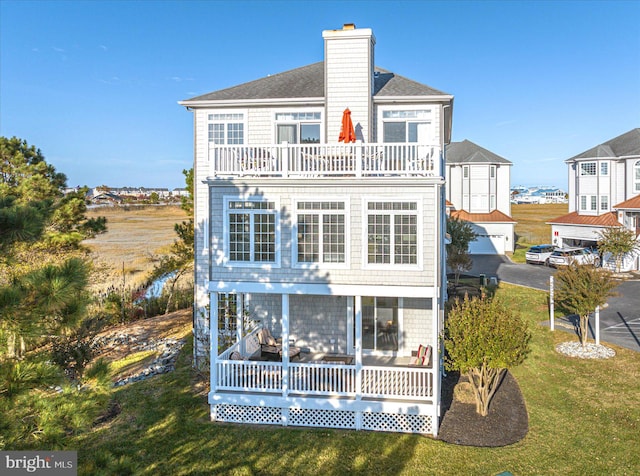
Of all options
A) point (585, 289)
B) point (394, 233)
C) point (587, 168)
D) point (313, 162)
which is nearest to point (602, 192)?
point (587, 168)

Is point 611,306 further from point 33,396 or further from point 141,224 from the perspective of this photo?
point 141,224

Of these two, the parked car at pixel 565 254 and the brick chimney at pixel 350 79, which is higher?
the brick chimney at pixel 350 79

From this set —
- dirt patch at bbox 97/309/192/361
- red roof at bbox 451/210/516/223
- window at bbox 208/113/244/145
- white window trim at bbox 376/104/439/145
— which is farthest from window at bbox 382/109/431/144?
red roof at bbox 451/210/516/223

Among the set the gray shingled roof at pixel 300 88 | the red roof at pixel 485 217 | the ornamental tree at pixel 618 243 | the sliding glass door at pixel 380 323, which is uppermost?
the gray shingled roof at pixel 300 88

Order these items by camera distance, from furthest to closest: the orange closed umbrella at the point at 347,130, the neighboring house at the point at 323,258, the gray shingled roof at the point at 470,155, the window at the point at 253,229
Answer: the gray shingled roof at the point at 470,155
the orange closed umbrella at the point at 347,130
the window at the point at 253,229
the neighboring house at the point at 323,258

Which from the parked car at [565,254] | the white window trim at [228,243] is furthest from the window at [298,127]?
the parked car at [565,254]

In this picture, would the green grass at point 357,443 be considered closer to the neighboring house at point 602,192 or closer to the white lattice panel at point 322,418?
the white lattice panel at point 322,418

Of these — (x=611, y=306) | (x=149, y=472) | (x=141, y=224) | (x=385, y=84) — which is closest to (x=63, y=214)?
(x=149, y=472)
